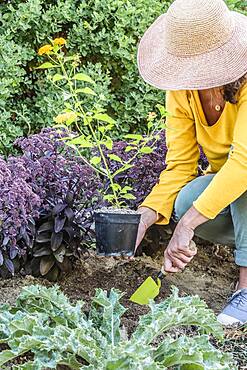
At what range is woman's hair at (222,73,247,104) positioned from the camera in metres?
2.61

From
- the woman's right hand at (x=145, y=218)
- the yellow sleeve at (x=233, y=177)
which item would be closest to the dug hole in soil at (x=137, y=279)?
the woman's right hand at (x=145, y=218)

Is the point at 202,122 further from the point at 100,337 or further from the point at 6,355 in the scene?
the point at 6,355

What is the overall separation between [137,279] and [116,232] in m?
0.67

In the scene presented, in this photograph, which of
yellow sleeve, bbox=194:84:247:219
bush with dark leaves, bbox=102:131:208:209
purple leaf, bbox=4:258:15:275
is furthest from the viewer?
bush with dark leaves, bbox=102:131:208:209

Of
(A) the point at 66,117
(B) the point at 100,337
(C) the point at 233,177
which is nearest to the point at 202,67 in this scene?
(C) the point at 233,177

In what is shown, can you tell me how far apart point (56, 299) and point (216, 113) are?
1004 mm

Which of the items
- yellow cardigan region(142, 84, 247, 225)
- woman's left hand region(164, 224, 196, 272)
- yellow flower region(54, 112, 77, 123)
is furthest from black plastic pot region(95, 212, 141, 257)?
yellow flower region(54, 112, 77, 123)

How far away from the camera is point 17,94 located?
156 inches

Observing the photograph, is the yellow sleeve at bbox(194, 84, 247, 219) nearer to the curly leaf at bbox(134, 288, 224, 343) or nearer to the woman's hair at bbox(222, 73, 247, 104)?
the woman's hair at bbox(222, 73, 247, 104)

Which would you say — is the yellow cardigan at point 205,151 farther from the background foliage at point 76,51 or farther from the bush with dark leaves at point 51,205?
the background foliage at point 76,51

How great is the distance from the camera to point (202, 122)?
114 inches

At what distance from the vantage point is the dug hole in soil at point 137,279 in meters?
2.99

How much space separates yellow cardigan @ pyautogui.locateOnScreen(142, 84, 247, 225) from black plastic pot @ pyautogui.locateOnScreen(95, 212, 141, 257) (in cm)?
26

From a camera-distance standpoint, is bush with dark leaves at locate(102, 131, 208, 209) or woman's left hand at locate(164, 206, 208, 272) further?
bush with dark leaves at locate(102, 131, 208, 209)
